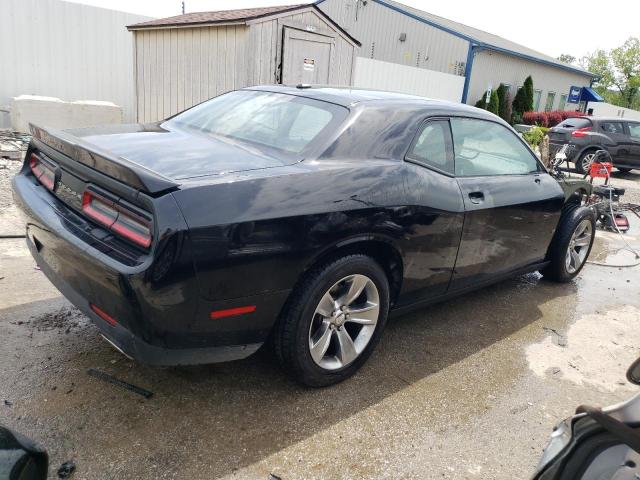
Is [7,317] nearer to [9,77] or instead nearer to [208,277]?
[208,277]

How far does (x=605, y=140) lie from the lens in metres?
14.0

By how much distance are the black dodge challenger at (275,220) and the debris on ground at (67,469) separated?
0.53 meters

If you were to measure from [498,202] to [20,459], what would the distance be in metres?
3.20

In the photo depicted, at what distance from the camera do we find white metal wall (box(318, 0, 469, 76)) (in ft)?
70.7

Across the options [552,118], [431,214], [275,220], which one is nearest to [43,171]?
[275,220]

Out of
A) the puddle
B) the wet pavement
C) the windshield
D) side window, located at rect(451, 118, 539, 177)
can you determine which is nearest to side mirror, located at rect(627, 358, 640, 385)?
the wet pavement

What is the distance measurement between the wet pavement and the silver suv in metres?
11.3

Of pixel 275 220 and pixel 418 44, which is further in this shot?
pixel 418 44

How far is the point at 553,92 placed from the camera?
100 ft

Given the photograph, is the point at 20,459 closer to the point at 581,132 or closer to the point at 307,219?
the point at 307,219

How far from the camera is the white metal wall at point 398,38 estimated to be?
2155 cm

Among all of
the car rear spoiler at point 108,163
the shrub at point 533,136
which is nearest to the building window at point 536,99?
the shrub at point 533,136

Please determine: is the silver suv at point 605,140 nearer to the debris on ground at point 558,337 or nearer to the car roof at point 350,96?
the debris on ground at point 558,337

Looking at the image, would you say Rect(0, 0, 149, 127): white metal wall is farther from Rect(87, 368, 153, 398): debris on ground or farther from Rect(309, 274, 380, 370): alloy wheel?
Rect(309, 274, 380, 370): alloy wheel
